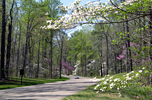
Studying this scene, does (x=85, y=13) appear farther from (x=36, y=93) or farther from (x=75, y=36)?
(x=75, y=36)

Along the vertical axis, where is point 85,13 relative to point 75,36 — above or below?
below

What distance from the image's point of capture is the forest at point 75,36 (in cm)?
502

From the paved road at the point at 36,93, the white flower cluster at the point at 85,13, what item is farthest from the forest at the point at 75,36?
the paved road at the point at 36,93

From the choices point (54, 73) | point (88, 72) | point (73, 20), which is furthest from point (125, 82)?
point (88, 72)

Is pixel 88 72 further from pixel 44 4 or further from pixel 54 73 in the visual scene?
pixel 44 4

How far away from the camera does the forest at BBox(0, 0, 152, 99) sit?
16.5 feet

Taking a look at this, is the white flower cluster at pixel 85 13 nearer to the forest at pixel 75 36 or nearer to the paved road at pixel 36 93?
the forest at pixel 75 36

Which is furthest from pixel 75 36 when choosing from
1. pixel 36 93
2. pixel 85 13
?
pixel 85 13

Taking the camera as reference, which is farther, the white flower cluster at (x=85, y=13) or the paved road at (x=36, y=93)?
the paved road at (x=36, y=93)

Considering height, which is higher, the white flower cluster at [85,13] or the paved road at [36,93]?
the white flower cluster at [85,13]

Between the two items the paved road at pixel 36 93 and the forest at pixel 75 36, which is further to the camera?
the paved road at pixel 36 93

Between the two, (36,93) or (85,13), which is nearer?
(85,13)

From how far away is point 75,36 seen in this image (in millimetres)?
62188

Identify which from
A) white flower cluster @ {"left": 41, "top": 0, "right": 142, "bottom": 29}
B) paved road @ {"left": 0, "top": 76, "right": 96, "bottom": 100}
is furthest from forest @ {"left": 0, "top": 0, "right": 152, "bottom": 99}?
paved road @ {"left": 0, "top": 76, "right": 96, "bottom": 100}
